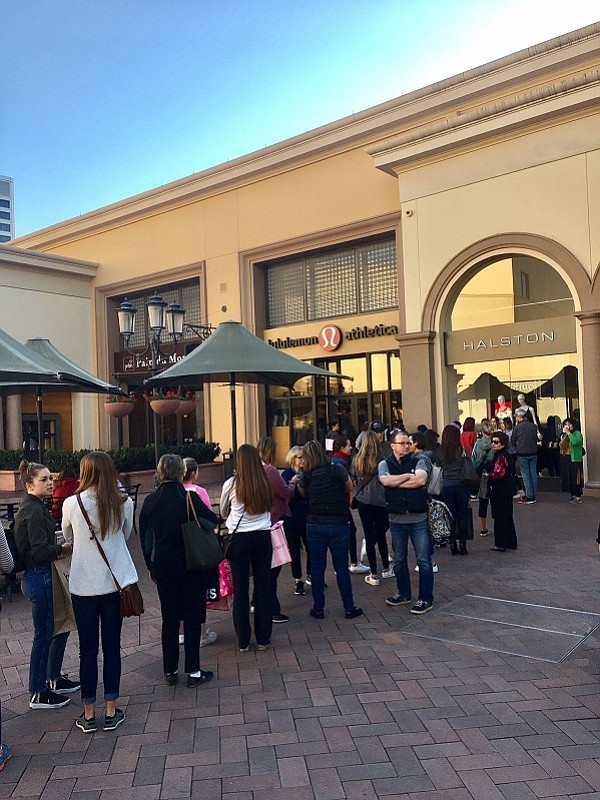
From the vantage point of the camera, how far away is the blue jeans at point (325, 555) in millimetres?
6270

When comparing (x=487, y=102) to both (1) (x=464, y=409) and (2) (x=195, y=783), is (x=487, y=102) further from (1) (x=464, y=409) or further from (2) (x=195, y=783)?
(2) (x=195, y=783)

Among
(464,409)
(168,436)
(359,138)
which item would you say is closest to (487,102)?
(359,138)

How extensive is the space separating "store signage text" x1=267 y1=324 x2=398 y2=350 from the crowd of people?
11402mm

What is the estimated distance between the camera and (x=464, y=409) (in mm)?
16547

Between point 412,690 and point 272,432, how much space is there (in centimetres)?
1790

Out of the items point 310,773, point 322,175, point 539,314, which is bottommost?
point 310,773

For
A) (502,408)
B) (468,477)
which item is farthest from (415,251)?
(468,477)

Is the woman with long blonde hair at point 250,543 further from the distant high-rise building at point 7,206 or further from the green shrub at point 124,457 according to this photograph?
the distant high-rise building at point 7,206

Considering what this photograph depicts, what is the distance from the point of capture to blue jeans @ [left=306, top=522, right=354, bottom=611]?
20.6 feet

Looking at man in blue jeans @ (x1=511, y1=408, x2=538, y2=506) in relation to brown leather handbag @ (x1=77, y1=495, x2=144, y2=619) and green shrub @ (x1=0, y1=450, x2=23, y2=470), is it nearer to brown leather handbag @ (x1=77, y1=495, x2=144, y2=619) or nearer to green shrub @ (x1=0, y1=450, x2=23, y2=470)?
brown leather handbag @ (x1=77, y1=495, x2=144, y2=619)

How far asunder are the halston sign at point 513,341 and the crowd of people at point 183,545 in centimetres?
837

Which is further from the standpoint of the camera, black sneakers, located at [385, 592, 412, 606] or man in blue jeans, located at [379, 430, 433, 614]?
black sneakers, located at [385, 592, 412, 606]

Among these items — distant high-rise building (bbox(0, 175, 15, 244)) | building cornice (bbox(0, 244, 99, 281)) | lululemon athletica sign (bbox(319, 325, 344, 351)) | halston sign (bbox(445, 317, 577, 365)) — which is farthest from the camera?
distant high-rise building (bbox(0, 175, 15, 244))

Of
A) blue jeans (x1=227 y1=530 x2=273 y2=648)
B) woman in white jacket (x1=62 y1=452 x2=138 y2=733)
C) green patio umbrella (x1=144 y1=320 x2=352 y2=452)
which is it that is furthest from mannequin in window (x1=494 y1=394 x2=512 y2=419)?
woman in white jacket (x1=62 y1=452 x2=138 y2=733)
